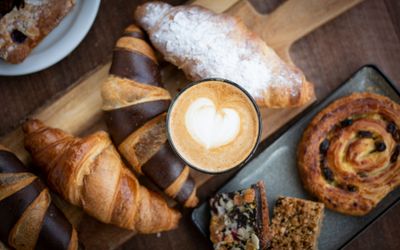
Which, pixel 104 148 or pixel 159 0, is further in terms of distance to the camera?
pixel 159 0

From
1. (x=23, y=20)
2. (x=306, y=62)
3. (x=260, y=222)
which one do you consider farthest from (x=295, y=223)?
(x=23, y=20)

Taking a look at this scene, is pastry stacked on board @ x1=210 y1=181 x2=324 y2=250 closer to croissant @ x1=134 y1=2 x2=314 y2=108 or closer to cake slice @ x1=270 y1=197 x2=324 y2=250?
cake slice @ x1=270 y1=197 x2=324 y2=250

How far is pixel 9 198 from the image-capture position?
1886mm

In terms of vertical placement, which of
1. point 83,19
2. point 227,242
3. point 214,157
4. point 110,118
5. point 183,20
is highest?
point 83,19

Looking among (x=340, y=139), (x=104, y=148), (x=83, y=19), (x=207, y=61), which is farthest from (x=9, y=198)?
(x=340, y=139)

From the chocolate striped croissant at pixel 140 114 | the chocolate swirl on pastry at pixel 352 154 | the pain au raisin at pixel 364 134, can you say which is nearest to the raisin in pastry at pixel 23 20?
the chocolate striped croissant at pixel 140 114

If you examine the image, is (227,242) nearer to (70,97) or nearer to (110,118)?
(110,118)

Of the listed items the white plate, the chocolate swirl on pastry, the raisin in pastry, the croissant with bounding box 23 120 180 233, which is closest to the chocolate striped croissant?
the croissant with bounding box 23 120 180 233

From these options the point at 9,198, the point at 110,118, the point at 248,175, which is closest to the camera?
the point at 9,198

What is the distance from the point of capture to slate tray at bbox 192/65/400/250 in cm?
216

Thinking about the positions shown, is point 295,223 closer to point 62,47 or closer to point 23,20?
point 62,47

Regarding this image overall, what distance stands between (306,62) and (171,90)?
571 mm

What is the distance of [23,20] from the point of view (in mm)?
2033

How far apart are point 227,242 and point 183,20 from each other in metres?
0.87
